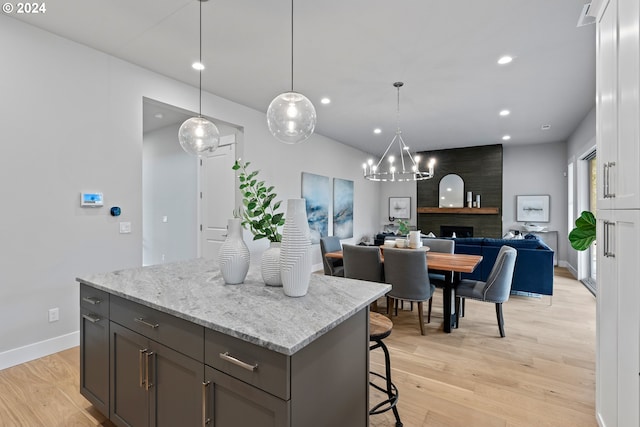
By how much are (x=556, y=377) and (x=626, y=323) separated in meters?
1.32

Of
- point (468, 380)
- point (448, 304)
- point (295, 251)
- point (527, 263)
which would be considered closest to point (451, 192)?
point (527, 263)

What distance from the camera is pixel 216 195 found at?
488cm

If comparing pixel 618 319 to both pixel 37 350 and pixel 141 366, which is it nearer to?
pixel 141 366

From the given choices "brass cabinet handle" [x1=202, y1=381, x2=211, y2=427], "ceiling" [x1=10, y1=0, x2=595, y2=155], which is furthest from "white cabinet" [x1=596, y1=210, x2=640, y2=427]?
"ceiling" [x1=10, y1=0, x2=595, y2=155]

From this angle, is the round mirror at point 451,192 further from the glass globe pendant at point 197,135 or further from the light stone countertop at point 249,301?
the light stone countertop at point 249,301

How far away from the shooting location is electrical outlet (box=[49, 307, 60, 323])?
275 centimetres

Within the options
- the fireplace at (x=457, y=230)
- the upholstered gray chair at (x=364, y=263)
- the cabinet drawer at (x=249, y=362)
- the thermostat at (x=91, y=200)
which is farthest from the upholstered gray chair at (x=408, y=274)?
the fireplace at (x=457, y=230)

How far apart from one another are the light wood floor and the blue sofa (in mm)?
641

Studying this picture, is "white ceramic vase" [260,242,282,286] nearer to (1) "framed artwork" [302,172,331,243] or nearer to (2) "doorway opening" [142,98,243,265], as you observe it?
(2) "doorway opening" [142,98,243,265]

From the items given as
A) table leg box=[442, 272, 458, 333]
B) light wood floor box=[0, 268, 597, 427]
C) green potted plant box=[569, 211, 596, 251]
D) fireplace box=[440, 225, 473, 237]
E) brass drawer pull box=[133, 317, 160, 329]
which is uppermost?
green potted plant box=[569, 211, 596, 251]

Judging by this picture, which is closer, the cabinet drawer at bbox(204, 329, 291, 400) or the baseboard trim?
the cabinet drawer at bbox(204, 329, 291, 400)

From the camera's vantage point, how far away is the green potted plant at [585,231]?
1.95m

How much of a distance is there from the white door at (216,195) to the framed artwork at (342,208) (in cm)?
271

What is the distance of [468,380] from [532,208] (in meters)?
6.48
